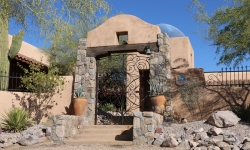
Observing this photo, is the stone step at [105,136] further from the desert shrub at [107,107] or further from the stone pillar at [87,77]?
the desert shrub at [107,107]

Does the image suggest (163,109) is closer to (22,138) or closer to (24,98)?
(22,138)

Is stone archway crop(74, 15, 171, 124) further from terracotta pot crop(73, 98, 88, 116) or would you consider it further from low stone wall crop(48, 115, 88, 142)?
low stone wall crop(48, 115, 88, 142)

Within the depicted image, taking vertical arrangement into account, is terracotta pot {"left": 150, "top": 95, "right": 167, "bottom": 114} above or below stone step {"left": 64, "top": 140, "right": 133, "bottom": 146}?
above

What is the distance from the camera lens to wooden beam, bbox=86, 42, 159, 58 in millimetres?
11170

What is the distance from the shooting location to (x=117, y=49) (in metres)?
11.4

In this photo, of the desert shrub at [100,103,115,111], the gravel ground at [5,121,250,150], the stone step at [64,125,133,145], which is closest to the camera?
the gravel ground at [5,121,250,150]

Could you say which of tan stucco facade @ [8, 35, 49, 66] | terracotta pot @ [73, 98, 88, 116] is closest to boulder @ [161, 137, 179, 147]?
terracotta pot @ [73, 98, 88, 116]

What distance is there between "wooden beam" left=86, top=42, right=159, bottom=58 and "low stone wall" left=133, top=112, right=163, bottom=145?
3547mm

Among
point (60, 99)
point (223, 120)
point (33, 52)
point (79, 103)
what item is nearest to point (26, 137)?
point (79, 103)

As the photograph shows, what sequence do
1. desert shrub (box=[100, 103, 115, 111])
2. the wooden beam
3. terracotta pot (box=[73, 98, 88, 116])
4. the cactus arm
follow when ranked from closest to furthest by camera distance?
terracotta pot (box=[73, 98, 88, 116]) → the wooden beam → the cactus arm → desert shrub (box=[100, 103, 115, 111])

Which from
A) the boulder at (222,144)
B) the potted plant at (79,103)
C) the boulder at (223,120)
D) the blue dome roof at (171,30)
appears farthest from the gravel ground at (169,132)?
the blue dome roof at (171,30)

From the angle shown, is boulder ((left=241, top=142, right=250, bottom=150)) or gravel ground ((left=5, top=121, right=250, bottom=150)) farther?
gravel ground ((left=5, top=121, right=250, bottom=150))

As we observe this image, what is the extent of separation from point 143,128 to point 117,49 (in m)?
4.10

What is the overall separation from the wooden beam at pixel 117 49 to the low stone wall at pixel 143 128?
11.6 ft
